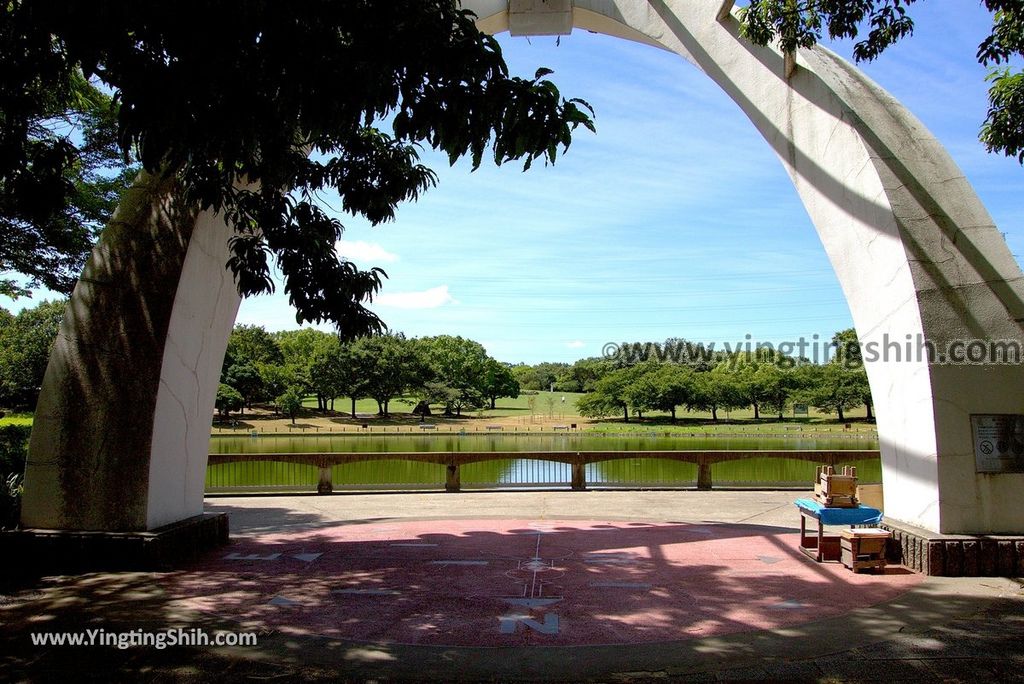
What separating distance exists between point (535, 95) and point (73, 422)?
6634mm

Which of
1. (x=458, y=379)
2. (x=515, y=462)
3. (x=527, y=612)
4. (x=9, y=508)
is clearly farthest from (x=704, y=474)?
(x=458, y=379)

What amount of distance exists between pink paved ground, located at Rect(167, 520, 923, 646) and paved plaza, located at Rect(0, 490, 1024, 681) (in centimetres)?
3

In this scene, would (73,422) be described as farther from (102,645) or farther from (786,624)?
(786,624)

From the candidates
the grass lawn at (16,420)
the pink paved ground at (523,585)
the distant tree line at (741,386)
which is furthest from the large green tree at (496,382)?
A: the pink paved ground at (523,585)

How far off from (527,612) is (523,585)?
0.98 m

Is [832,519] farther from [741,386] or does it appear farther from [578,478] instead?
[741,386]

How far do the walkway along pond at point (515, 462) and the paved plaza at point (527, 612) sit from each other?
511 centimetres

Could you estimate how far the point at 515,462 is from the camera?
33844mm

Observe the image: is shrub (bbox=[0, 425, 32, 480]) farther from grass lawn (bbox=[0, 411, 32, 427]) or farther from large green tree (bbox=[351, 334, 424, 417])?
large green tree (bbox=[351, 334, 424, 417])

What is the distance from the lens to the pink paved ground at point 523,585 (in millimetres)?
6375

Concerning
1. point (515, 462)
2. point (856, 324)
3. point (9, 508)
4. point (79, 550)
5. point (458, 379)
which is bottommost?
point (515, 462)

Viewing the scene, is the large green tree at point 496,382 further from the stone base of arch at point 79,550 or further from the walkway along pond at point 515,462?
the stone base of arch at point 79,550

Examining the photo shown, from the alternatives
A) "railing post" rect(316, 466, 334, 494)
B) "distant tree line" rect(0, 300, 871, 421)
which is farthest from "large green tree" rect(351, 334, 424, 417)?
"railing post" rect(316, 466, 334, 494)

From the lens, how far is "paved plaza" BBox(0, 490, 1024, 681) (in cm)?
536
